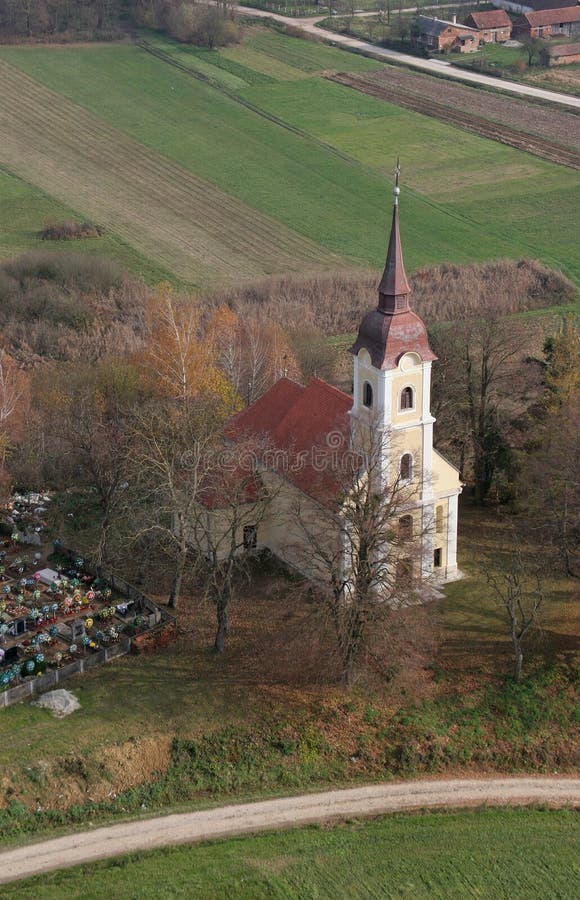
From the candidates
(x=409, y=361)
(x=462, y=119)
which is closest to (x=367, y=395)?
(x=409, y=361)

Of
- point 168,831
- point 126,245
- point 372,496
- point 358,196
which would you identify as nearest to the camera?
point 168,831

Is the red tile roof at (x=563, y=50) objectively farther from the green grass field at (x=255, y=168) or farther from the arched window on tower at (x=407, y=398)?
the arched window on tower at (x=407, y=398)

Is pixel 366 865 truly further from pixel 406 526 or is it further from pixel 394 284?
pixel 394 284

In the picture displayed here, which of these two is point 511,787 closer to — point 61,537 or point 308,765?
point 308,765

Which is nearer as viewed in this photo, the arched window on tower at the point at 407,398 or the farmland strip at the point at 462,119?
the arched window on tower at the point at 407,398

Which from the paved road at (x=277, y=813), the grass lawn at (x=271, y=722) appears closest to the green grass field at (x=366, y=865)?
the paved road at (x=277, y=813)

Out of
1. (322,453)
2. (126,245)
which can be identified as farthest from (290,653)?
(126,245)
